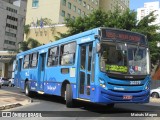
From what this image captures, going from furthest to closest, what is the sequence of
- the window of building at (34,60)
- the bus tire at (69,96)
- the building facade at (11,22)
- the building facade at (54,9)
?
the building facade at (11,22) → the building facade at (54,9) → the window of building at (34,60) → the bus tire at (69,96)

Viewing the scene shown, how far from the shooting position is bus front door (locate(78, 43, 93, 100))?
42.1 feet

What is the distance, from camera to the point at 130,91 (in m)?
12.3

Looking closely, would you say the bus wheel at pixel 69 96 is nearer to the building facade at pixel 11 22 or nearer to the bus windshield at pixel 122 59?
the bus windshield at pixel 122 59

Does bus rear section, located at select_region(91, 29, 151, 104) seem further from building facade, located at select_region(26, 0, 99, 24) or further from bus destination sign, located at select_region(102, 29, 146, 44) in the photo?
building facade, located at select_region(26, 0, 99, 24)

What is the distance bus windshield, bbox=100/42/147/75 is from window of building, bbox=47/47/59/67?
458cm

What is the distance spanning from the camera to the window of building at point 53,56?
16438 millimetres

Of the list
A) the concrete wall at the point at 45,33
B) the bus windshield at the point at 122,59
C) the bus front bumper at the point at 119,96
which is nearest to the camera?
the bus front bumper at the point at 119,96

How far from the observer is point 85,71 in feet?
43.3

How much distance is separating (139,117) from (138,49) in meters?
2.77

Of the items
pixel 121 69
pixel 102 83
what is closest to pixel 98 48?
pixel 121 69

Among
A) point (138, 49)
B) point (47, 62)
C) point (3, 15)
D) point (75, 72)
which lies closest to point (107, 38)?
point (138, 49)

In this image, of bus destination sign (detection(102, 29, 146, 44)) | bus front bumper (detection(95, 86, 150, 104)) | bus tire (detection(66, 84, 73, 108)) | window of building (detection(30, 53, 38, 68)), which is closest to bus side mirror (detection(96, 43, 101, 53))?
bus destination sign (detection(102, 29, 146, 44))

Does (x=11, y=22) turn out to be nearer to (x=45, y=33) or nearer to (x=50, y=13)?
(x=50, y=13)

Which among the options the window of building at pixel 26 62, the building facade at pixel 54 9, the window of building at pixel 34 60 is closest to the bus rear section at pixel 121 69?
the window of building at pixel 34 60
